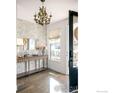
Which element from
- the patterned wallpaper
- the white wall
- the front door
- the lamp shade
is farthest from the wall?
the front door

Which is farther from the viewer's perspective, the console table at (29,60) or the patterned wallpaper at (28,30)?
the patterned wallpaper at (28,30)

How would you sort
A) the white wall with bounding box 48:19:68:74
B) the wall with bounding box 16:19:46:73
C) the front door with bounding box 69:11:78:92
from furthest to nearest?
the white wall with bounding box 48:19:68:74, the wall with bounding box 16:19:46:73, the front door with bounding box 69:11:78:92

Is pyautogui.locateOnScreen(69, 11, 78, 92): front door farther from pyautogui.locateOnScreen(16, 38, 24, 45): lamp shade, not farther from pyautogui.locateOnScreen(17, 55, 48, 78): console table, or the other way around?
pyautogui.locateOnScreen(16, 38, 24, 45): lamp shade

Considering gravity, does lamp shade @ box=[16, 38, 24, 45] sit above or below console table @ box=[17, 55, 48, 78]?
above

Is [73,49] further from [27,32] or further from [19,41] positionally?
[27,32]

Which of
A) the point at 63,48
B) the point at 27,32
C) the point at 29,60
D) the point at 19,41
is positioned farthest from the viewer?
the point at 27,32

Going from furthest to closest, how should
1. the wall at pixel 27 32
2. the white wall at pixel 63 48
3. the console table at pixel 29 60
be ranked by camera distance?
the white wall at pixel 63 48
the wall at pixel 27 32
the console table at pixel 29 60

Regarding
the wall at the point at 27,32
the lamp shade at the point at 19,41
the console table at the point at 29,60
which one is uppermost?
the wall at the point at 27,32

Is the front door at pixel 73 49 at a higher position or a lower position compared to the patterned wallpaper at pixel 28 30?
lower

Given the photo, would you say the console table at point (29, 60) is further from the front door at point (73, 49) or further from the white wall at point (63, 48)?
the front door at point (73, 49)

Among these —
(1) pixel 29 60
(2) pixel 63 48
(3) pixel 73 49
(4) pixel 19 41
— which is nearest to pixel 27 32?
(4) pixel 19 41

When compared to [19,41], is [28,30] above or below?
above

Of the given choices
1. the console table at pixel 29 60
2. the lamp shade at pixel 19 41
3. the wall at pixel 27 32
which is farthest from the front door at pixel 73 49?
the wall at pixel 27 32
